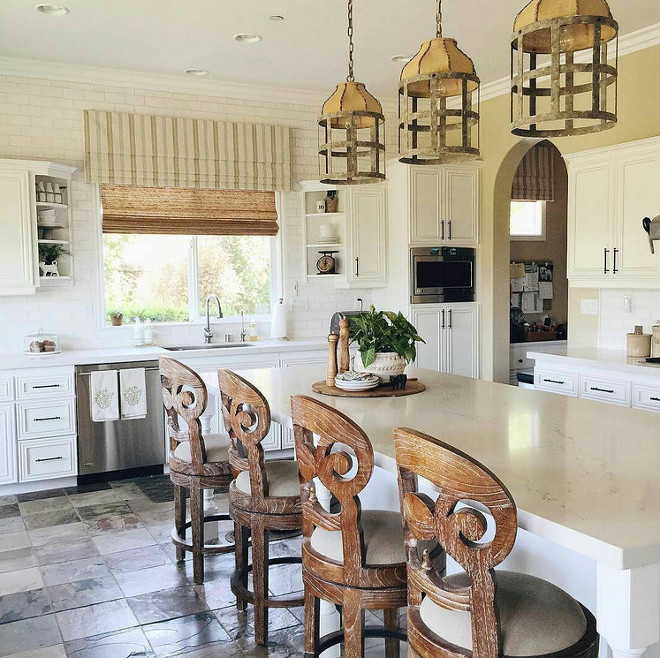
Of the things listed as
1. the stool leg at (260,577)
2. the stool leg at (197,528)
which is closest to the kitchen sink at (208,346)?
the stool leg at (197,528)

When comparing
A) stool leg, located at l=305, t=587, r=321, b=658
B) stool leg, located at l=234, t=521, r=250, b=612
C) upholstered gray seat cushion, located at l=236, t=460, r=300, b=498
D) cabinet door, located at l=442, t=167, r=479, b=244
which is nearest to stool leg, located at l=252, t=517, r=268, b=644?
upholstered gray seat cushion, located at l=236, t=460, r=300, b=498

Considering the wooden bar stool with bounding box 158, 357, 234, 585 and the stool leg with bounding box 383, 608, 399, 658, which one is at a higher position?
the wooden bar stool with bounding box 158, 357, 234, 585

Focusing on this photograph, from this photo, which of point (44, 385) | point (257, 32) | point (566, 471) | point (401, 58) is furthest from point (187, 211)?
point (566, 471)

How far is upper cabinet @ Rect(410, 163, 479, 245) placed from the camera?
19.6 feet

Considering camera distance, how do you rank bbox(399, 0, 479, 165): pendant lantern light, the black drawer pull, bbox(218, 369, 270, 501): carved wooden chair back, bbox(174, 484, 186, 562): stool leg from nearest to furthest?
bbox(399, 0, 479, 165): pendant lantern light → bbox(218, 369, 270, 501): carved wooden chair back → bbox(174, 484, 186, 562): stool leg → the black drawer pull

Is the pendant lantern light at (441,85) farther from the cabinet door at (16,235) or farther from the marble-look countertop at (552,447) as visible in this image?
the cabinet door at (16,235)

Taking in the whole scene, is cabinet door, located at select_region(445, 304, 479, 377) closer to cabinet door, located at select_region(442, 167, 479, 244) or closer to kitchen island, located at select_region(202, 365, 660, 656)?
cabinet door, located at select_region(442, 167, 479, 244)

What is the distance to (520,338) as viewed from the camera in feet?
24.3

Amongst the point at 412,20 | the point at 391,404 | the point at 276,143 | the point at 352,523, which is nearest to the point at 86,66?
the point at 276,143

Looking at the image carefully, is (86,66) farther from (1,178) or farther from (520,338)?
(520,338)

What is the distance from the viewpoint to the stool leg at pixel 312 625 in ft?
8.07

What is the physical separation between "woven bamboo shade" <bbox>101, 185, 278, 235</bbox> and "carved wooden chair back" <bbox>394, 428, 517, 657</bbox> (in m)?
4.50

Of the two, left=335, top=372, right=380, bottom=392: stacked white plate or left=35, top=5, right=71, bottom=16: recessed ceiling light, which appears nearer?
left=335, top=372, right=380, bottom=392: stacked white plate

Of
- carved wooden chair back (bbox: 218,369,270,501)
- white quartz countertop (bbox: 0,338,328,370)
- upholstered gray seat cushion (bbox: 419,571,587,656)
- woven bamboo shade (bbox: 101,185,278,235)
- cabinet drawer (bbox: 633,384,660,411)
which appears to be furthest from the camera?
woven bamboo shade (bbox: 101,185,278,235)
